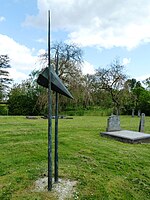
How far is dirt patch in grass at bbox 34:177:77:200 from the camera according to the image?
3.43 m

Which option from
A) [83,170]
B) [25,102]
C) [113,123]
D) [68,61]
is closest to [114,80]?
[68,61]

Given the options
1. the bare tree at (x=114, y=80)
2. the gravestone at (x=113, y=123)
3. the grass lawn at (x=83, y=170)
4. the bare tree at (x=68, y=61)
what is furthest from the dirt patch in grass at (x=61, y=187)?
the bare tree at (x=114, y=80)

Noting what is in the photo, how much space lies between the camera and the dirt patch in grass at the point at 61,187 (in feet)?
11.3

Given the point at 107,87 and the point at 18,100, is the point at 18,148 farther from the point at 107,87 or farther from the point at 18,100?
the point at 107,87

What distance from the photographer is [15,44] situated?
46.5 ft

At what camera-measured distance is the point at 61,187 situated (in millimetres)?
3684

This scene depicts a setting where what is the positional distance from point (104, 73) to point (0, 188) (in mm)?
25650

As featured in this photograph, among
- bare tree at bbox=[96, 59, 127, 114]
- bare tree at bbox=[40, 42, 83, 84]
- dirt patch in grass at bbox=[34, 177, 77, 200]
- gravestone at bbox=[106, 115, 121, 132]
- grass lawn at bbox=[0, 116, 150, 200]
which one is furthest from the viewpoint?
bare tree at bbox=[96, 59, 127, 114]

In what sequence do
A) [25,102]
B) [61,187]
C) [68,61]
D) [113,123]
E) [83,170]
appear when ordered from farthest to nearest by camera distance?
1. [25,102]
2. [68,61]
3. [113,123]
4. [83,170]
5. [61,187]

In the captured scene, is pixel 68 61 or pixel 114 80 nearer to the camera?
pixel 68 61

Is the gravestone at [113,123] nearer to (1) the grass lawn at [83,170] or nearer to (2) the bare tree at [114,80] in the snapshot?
(1) the grass lawn at [83,170]

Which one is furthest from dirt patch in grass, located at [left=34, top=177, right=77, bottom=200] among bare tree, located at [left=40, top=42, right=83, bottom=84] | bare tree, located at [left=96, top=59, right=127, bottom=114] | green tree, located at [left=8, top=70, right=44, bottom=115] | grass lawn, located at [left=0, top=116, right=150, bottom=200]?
bare tree, located at [left=96, top=59, right=127, bottom=114]

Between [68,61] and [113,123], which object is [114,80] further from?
[113,123]

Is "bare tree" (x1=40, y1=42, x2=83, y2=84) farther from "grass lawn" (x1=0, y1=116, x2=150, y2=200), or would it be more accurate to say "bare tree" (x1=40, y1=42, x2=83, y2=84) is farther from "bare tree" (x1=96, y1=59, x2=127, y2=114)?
"grass lawn" (x1=0, y1=116, x2=150, y2=200)
